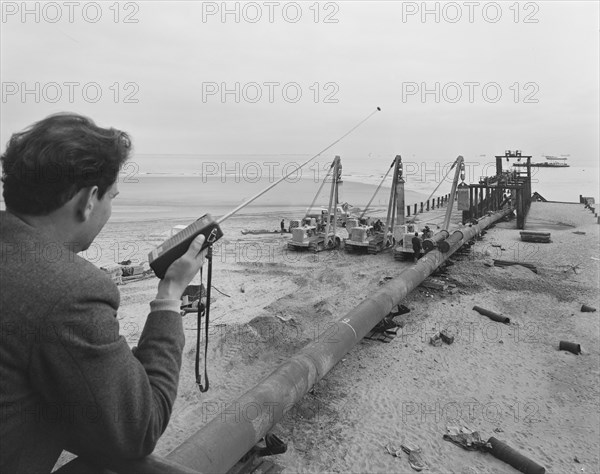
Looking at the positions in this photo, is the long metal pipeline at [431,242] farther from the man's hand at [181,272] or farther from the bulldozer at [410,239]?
the man's hand at [181,272]

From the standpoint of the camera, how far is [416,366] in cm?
696

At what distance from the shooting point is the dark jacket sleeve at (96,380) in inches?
51.2

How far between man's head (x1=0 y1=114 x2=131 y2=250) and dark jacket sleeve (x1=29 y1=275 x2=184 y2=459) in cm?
30

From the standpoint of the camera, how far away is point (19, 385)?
4.33 ft

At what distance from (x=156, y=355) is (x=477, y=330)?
Answer: 7901mm

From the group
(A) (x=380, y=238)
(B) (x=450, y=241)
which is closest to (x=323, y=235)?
(A) (x=380, y=238)

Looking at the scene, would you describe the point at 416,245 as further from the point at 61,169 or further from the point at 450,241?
the point at 61,169

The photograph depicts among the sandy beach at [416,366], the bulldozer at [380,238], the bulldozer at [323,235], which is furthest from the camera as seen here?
the bulldozer at [323,235]

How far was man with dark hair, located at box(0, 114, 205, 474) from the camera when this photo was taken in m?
1.30

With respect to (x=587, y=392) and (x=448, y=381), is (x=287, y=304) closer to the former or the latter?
(x=448, y=381)

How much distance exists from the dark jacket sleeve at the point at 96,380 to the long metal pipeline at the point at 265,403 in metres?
2.24

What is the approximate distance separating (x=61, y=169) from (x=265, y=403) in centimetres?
364

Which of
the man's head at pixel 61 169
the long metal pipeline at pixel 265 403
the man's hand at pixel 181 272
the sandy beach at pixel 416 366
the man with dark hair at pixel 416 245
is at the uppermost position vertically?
the man's head at pixel 61 169

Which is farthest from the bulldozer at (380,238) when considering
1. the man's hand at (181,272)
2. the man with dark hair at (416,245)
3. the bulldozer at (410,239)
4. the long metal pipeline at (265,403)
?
the man's hand at (181,272)
